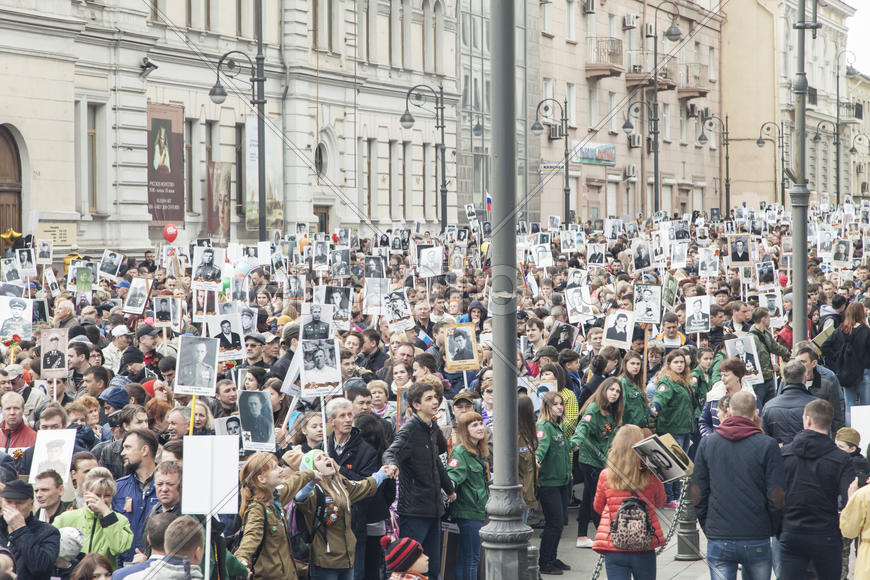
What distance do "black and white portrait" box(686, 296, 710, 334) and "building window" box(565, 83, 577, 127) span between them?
4175 centimetres

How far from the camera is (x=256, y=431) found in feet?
29.4

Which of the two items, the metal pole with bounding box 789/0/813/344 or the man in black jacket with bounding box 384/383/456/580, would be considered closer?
the man in black jacket with bounding box 384/383/456/580

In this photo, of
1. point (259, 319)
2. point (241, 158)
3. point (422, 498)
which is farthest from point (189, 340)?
point (241, 158)

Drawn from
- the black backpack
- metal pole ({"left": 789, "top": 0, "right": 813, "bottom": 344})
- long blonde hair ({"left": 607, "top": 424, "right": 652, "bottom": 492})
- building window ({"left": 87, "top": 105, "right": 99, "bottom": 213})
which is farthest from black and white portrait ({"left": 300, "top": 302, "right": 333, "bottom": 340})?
building window ({"left": 87, "top": 105, "right": 99, "bottom": 213})

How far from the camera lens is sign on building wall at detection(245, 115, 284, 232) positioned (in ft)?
127

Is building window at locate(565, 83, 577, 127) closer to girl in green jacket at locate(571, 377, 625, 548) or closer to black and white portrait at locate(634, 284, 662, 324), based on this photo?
black and white portrait at locate(634, 284, 662, 324)

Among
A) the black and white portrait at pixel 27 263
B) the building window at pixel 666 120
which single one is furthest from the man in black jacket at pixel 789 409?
the building window at pixel 666 120

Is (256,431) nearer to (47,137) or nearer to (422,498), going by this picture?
(422,498)

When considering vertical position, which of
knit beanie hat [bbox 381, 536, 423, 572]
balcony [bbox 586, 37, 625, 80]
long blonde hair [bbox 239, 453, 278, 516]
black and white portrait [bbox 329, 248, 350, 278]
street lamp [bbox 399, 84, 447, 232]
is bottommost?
knit beanie hat [bbox 381, 536, 423, 572]

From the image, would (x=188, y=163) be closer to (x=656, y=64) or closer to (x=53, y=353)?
(x=656, y=64)

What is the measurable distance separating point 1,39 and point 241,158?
10813 millimetres

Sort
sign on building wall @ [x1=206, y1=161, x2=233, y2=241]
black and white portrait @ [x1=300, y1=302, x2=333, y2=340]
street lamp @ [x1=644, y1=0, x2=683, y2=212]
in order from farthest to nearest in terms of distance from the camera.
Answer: sign on building wall @ [x1=206, y1=161, x2=233, y2=241]
street lamp @ [x1=644, y1=0, x2=683, y2=212]
black and white portrait @ [x1=300, y1=302, x2=333, y2=340]

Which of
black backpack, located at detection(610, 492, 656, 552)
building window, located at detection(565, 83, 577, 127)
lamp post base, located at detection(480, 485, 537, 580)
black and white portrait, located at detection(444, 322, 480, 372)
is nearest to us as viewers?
lamp post base, located at detection(480, 485, 537, 580)

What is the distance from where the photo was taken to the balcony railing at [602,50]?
186 ft
